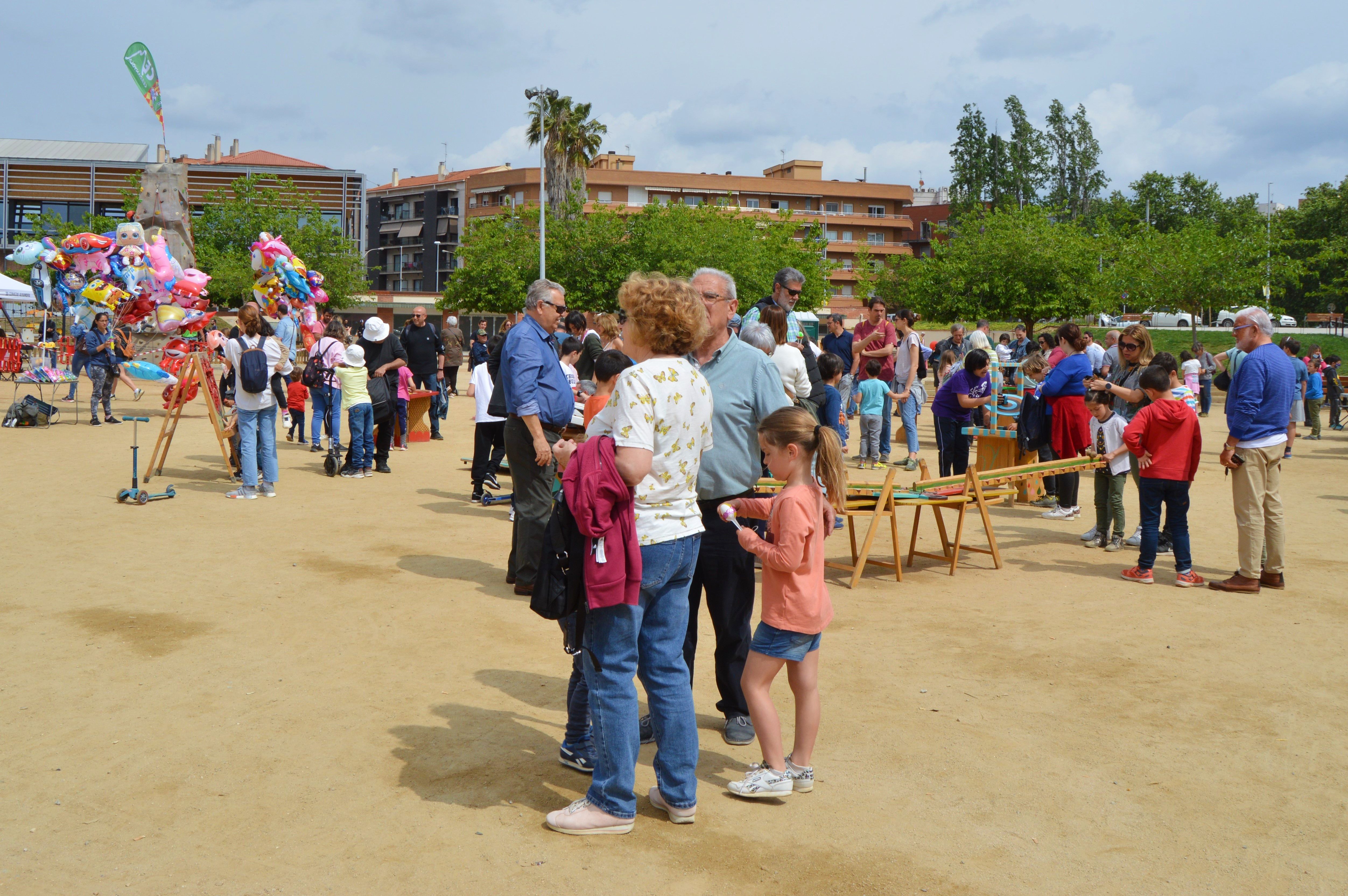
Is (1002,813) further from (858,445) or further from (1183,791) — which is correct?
(858,445)

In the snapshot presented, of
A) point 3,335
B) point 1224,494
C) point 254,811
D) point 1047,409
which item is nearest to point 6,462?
point 254,811

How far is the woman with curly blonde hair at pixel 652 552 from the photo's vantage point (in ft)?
11.0

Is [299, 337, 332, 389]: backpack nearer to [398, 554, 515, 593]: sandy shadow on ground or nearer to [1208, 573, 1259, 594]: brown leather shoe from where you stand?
[398, 554, 515, 593]: sandy shadow on ground

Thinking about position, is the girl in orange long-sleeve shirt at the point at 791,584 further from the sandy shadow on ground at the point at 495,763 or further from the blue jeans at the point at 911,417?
the blue jeans at the point at 911,417

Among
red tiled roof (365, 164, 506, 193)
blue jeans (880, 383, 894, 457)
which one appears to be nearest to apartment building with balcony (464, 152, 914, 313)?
red tiled roof (365, 164, 506, 193)

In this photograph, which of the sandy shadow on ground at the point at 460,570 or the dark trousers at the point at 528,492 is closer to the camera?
the dark trousers at the point at 528,492

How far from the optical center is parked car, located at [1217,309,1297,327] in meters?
47.7

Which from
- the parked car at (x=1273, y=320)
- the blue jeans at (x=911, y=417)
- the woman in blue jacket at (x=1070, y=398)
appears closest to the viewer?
the woman in blue jacket at (x=1070, y=398)

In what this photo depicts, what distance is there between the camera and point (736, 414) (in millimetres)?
4160

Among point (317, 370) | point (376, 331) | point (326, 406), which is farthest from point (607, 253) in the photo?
point (376, 331)

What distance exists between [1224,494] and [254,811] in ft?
36.4

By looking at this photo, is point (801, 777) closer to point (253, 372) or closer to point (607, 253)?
point (253, 372)

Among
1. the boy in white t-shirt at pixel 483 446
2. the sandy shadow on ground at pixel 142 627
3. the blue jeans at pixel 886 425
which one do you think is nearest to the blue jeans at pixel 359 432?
the boy in white t-shirt at pixel 483 446

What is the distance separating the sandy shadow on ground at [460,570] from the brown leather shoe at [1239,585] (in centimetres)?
473
